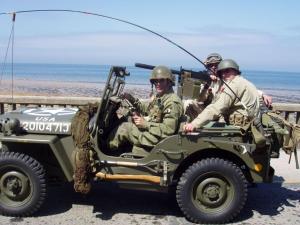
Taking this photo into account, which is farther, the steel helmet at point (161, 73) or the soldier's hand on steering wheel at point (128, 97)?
the soldier's hand on steering wheel at point (128, 97)

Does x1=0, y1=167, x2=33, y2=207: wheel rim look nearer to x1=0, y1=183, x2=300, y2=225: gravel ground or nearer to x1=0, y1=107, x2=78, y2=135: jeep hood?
x1=0, y1=183, x2=300, y2=225: gravel ground

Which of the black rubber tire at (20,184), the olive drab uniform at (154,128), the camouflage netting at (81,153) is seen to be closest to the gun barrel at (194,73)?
the olive drab uniform at (154,128)

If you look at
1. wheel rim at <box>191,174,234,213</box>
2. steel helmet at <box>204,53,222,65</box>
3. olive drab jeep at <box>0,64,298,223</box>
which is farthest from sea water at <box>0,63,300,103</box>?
wheel rim at <box>191,174,234,213</box>

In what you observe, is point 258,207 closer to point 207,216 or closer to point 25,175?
point 207,216

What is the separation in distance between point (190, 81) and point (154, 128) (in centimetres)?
94

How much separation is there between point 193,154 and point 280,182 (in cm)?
218

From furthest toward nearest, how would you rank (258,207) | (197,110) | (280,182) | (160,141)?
(280,182)
(197,110)
(258,207)
(160,141)

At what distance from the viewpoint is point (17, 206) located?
18.0ft

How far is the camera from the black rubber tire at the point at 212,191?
17.7ft

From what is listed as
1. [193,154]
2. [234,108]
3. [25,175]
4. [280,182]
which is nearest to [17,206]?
[25,175]

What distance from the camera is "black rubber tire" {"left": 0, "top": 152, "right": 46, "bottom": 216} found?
17.8 feet

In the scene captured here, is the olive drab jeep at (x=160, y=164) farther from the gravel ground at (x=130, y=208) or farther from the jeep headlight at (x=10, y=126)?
the gravel ground at (x=130, y=208)

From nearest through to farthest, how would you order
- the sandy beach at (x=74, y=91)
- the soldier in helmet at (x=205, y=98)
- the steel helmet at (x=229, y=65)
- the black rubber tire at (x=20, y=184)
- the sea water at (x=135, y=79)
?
1. the black rubber tire at (x=20, y=184)
2. the steel helmet at (x=229, y=65)
3. the soldier in helmet at (x=205, y=98)
4. the sandy beach at (x=74, y=91)
5. the sea water at (x=135, y=79)

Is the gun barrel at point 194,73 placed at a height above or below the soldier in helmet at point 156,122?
above
